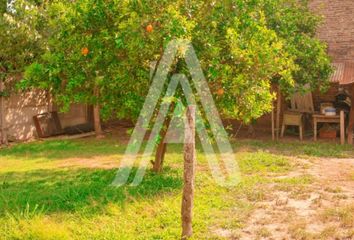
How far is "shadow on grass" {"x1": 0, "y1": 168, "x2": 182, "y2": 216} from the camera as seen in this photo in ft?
23.6

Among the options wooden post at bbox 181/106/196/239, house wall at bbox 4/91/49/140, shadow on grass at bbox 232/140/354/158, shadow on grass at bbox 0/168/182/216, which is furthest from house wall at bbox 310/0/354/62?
wooden post at bbox 181/106/196/239

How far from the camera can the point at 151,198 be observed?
757 centimetres

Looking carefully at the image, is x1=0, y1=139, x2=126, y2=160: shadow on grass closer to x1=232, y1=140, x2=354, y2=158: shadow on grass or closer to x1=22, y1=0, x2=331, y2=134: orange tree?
x1=232, y1=140, x2=354, y2=158: shadow on grass

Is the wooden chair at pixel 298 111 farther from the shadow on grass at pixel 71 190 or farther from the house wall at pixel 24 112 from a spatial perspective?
the house wall at pixel 24 112

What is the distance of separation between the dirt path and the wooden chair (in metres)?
4.58

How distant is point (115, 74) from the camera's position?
814cm

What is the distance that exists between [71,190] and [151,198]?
1615 millimetres

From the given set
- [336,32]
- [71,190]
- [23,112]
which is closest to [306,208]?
[71,190]

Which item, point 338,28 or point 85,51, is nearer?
point 85,51

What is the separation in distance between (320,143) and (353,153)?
1.79m

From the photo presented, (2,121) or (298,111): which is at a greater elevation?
(2,121)

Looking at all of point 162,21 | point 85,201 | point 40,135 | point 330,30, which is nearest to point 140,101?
point 162,21

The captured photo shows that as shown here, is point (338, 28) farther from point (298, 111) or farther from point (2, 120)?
point (2, 120)

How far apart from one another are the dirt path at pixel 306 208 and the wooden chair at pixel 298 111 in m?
4.58
